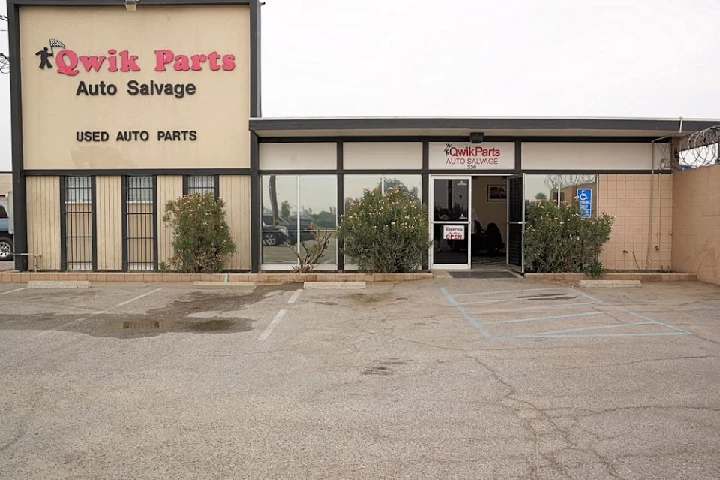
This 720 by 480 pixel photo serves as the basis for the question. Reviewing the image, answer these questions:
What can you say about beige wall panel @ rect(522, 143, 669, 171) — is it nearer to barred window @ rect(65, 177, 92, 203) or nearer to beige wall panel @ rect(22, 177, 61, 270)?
barred window @ rect(65, 177, 92, 203)

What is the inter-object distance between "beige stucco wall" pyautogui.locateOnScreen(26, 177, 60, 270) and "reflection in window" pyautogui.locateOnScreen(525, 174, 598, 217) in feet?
38.8

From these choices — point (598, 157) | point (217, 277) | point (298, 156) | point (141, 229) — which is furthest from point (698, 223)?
point (141, 229)

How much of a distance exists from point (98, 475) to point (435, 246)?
1146 centimetres

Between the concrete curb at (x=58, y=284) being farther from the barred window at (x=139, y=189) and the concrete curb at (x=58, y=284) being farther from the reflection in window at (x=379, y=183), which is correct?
the reflection in window at (x=379, y=183)

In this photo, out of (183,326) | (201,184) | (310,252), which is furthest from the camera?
(201,184)

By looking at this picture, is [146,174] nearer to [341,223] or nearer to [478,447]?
[341,223]

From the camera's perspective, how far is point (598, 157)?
564 inches

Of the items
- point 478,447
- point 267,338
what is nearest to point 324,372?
point 267,338

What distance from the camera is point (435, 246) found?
47.7 feet

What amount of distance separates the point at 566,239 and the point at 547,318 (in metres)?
4.66

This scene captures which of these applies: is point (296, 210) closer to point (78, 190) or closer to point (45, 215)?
point (78, 190)

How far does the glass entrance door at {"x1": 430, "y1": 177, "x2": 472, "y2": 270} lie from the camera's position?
14375mm

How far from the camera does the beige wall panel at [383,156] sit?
14406 mm

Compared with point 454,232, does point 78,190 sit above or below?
above
